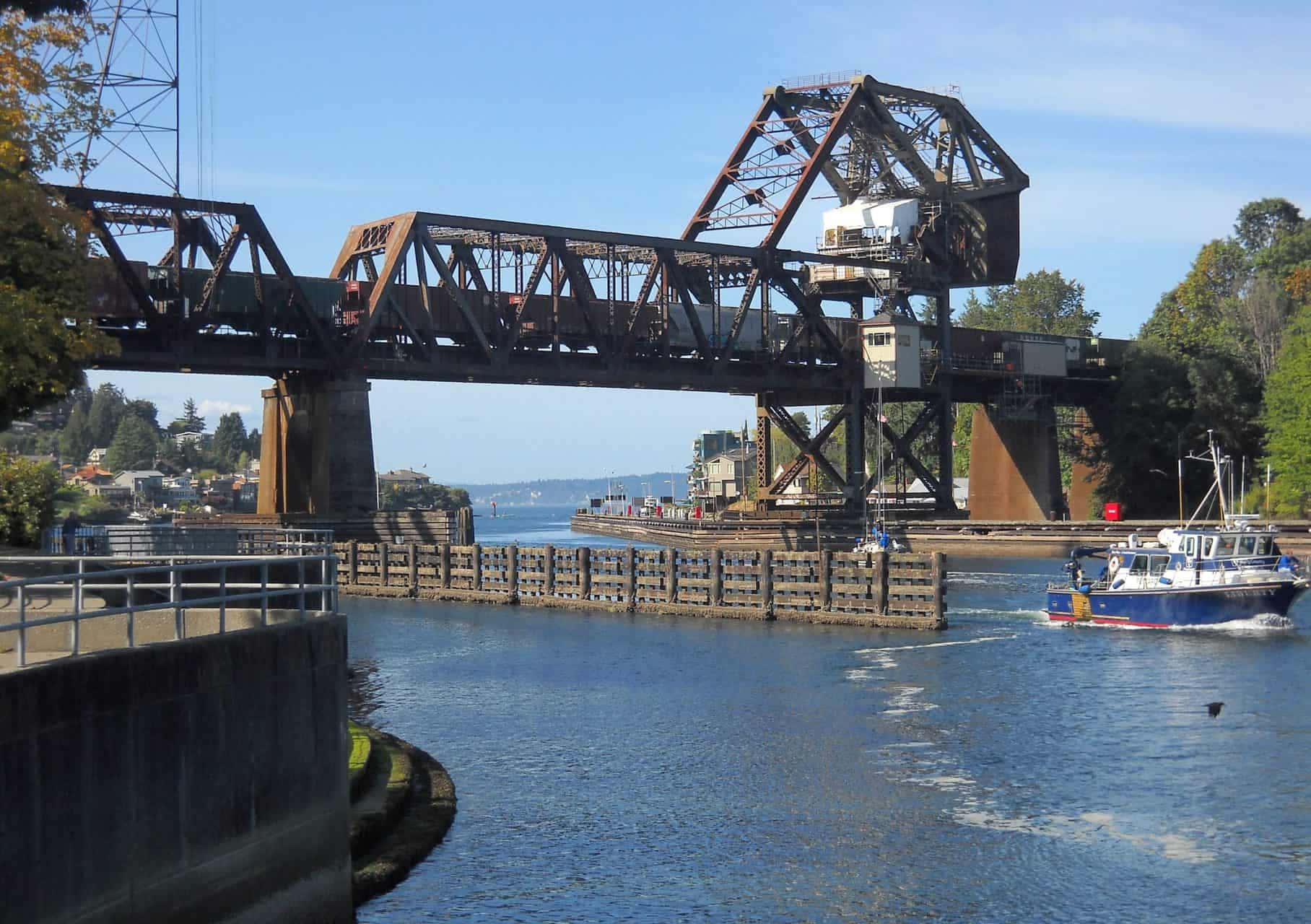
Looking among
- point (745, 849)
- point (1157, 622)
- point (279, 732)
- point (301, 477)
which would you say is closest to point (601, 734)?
point (745, 849)

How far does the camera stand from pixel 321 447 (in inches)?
3307

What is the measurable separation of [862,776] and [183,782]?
16.9 meters

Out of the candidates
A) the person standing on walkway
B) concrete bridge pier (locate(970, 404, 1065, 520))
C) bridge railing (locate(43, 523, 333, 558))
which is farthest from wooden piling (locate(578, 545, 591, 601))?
concrete bridge pier (locate(970, 404, 1065, 520))

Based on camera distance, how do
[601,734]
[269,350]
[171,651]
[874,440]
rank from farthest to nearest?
[874,440] < [269,350] < [601,734] < [171,651]

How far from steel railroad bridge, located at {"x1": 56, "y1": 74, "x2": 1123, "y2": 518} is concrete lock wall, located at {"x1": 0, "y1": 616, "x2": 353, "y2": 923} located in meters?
50.7

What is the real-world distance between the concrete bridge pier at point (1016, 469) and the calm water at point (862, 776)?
222ft

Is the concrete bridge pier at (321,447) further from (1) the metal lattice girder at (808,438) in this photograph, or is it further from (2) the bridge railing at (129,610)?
(2) the bridge railing at (129,610)

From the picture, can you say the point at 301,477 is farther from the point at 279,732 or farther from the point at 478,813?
the point at 279,732

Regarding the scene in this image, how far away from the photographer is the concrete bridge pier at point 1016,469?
4715 inches

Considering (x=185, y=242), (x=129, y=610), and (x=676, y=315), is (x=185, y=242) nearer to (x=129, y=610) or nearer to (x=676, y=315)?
(x=676, y=315)

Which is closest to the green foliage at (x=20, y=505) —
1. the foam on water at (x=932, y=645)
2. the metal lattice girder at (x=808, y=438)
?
the foam on water at (x=932, y=645)

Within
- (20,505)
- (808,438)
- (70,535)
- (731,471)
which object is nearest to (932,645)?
(70,535)

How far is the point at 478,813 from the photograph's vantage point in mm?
26688

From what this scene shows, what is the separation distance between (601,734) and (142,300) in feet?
162
